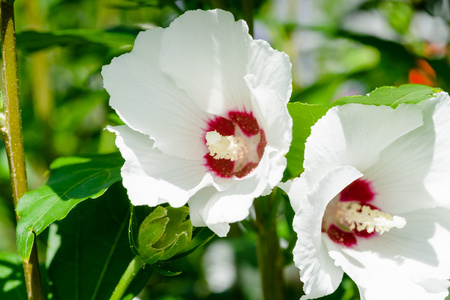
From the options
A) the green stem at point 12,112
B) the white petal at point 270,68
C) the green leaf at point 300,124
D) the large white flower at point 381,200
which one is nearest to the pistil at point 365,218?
the large white flower at point 381,200

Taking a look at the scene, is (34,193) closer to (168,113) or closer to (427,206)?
(168,113)

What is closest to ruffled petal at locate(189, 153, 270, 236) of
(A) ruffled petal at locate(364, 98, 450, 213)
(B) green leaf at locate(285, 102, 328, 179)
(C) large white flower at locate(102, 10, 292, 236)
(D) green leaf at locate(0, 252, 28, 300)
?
(C) large white flower at locate(102, 10, 292, 236)

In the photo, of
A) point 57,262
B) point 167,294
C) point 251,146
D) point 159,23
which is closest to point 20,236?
point 57,262

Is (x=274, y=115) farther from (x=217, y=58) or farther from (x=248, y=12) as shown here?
(x=248, y=12)

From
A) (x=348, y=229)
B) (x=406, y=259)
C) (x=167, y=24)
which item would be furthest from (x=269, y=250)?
(x=167, y=24)

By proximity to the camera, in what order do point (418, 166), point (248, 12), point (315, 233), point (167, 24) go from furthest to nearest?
point (167, 24) < point (248, 12) < point (418, 166) < point (315, 233)

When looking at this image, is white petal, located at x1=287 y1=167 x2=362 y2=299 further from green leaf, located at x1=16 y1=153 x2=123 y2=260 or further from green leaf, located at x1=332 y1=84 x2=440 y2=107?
green leaf, located at x1=16 y1=153 x2=123 y2=260

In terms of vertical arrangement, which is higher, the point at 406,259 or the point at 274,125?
the point at 274,125
